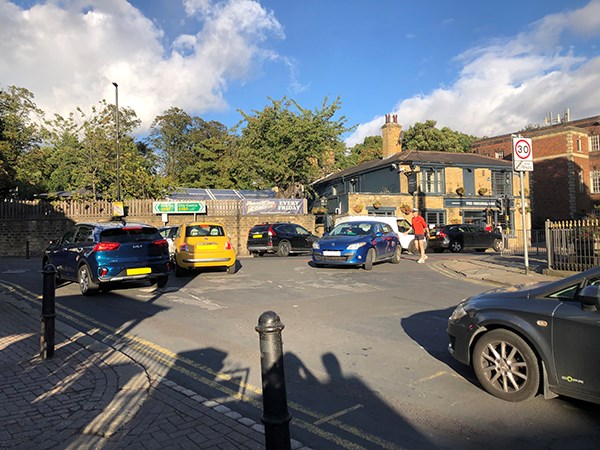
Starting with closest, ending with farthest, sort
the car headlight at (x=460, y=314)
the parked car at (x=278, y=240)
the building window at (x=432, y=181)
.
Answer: the car headlight at (x=460, y=314) → the parked car at (x=278, y=240) → the building window at (x=432, y=181)

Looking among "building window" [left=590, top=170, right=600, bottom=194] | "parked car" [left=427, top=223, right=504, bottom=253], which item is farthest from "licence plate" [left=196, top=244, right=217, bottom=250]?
"building window" [left=590, top=170, right=600, bottom=194]

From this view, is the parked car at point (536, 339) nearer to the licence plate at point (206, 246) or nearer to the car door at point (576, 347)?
the car door at point (576, 347)

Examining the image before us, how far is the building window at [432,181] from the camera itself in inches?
1462

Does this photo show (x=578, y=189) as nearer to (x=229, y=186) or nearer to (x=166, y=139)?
(x=229, y=186)

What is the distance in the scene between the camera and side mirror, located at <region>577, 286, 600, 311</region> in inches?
144

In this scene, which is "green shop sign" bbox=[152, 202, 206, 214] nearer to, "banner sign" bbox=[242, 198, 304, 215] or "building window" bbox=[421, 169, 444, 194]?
"banner sign" bbox=[242, 198, 304, 215]

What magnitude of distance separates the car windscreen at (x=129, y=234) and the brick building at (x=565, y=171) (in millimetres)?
43076

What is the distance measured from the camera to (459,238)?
25812mm

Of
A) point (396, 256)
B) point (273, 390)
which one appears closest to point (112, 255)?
point (273, 390)

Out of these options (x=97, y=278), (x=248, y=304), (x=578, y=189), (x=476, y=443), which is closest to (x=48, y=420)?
(x=476, y=443)

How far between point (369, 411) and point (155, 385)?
86.7 inches

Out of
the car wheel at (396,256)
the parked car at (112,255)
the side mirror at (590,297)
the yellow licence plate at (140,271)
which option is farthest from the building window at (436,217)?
the side mirror at (590,297)

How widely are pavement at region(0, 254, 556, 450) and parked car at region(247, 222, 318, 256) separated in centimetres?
1523

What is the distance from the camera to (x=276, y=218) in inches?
1146
